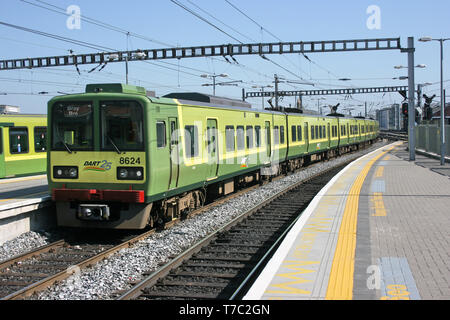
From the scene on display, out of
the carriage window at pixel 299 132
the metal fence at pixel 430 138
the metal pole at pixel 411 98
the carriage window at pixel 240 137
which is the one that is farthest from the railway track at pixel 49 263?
the metal fence at pixel 430 138

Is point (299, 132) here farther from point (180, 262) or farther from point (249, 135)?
point (180, 262)

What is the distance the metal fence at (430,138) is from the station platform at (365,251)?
13.8m

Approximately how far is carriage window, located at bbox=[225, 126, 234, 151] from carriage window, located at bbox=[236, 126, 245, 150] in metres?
0.54

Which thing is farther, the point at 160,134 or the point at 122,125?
the point at 160,134

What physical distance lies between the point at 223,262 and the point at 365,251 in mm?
2397

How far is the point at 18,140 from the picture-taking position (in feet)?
57.8

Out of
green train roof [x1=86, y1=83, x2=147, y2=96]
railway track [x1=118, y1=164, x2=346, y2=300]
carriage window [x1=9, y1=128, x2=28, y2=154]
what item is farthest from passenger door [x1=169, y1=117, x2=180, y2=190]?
carriage window [x1=9, y1=128, x2=28, y2=154]

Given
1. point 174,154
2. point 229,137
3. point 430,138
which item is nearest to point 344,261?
point 174,154

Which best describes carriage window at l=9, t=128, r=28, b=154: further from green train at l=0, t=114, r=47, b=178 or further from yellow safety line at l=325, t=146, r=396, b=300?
yellow safety line at l=325, t=146, r=396, b=300

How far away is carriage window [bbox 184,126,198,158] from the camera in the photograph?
11688mm

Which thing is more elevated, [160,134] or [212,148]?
[160,134]

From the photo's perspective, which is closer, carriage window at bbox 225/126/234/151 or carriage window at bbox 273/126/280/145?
carriage window at bbox 225/126/234/151

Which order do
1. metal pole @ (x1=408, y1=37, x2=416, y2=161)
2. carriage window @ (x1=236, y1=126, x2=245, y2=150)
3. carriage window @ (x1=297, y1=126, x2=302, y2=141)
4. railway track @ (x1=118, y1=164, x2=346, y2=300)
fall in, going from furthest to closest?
metal pole @ (x1=408, y1=37, x2=416, y2=161), carriage window @ (x1=297, y1=126, x2=302, y2=141), carriage window @ (x1=236, y1=126, x2=245, y2=150), railway track @ (x1=118, y1=164, x2=346, y2=300)

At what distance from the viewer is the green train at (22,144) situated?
17.1 metres
